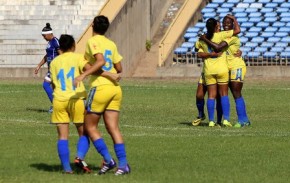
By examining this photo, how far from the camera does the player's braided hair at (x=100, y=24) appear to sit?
43.4 ft

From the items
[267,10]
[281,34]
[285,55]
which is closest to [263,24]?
[267,10]

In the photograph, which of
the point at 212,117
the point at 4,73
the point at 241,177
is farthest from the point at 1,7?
the point at 241,177

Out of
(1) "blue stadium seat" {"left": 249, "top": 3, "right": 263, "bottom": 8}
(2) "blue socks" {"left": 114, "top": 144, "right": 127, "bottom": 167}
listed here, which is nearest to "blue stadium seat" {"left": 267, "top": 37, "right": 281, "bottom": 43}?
(1) "blue stadium seat" {"left": 249, "top": 3, "right": 263, "bottom": 8}

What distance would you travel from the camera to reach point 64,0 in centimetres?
5022

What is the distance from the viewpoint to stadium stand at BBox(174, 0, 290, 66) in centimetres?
4500

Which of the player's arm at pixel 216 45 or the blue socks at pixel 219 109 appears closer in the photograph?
the player's arm at pixel 216 45

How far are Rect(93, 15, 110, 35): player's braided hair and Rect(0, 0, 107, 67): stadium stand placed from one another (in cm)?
3260

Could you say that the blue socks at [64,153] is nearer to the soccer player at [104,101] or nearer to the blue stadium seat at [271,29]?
the soccer player at [104,101]

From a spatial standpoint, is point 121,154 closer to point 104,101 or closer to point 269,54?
point 104,101

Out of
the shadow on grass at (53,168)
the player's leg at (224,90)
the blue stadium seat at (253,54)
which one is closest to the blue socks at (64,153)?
the shadow on grass at (53,168)

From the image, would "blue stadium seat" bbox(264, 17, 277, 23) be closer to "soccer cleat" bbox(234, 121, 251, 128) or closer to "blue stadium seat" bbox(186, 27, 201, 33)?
"blue stadium seat" bbox(186, 27, 201, 33)

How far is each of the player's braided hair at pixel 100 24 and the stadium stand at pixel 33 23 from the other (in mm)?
32599

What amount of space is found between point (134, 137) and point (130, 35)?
27223 mm

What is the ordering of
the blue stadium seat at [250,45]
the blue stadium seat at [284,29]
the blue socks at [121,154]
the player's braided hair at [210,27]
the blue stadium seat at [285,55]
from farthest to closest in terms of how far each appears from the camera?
the blue stadium seat at [284,29], the blue stadium seat at [250,45], the blue stadium seat at [285,55], the player's braided hair at [210,27], the blue socks at [121,154]
